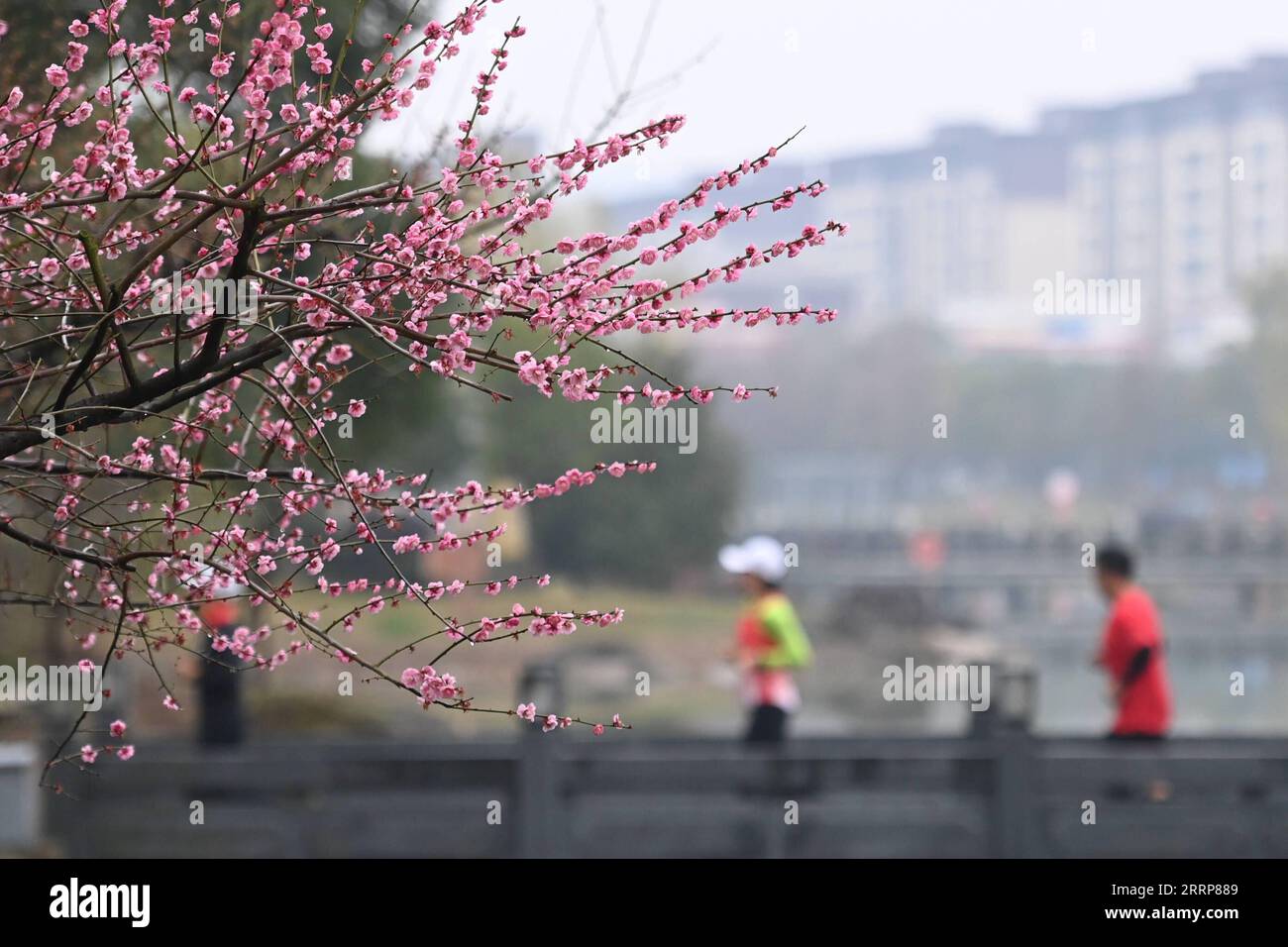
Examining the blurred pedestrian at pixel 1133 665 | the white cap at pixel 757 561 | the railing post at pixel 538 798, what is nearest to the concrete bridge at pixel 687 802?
the railing post at pixel 538 798

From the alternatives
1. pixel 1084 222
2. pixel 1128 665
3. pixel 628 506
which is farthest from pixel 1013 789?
pixel 1084 222

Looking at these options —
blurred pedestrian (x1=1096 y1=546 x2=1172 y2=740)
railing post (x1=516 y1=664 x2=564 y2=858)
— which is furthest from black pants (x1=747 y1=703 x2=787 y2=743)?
blurred pedestrian (x1=1096 y1=546 x2=1172 y2=740)

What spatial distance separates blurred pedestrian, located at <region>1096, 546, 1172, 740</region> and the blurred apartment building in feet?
241

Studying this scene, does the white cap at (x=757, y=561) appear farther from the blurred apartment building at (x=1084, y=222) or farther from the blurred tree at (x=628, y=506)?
the blurred apartment building at (x=1084, y=222)

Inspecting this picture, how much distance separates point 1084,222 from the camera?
107562mm

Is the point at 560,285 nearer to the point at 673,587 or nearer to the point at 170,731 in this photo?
the point at 170,731

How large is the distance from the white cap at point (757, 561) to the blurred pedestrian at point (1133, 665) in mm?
1808

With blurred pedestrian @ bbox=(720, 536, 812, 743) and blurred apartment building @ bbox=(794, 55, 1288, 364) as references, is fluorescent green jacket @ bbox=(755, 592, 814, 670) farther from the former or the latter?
blurred apartment building @ bbox=(794, 55, 1288, 364)

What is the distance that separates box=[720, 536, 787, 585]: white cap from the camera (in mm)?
9180

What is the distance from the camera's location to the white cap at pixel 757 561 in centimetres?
918

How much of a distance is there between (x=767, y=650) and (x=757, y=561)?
1.73 ft

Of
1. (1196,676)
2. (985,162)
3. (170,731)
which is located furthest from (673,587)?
(985,162)
